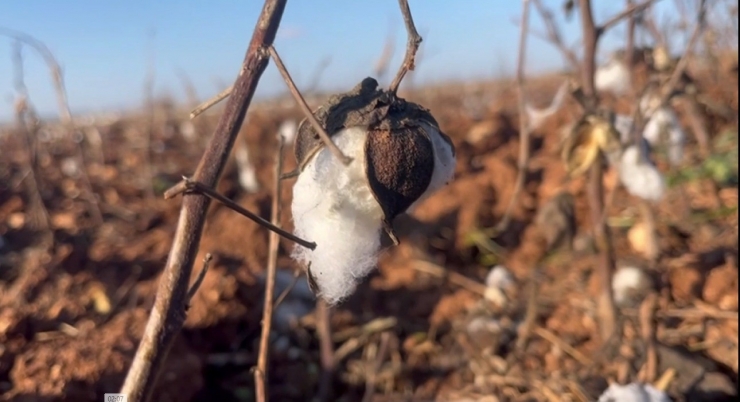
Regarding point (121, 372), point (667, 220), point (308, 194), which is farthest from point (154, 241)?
point (308, 194)

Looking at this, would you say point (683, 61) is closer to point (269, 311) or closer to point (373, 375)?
point (373, 375)

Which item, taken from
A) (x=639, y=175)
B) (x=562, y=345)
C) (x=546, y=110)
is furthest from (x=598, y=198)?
(x=546, y=110)

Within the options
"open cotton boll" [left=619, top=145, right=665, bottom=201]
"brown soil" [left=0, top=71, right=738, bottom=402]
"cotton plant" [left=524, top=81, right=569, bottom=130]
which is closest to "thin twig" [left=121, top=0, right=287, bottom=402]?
"brown soil" [left=0, top=71, right=738, bottom=402]

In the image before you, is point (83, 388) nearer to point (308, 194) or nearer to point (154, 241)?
point (308, 194)

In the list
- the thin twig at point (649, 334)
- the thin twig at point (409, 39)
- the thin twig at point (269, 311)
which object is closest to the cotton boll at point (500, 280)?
the thin twig at point (649, 334)

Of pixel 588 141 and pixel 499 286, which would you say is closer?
pixel 588 141
